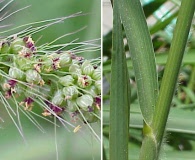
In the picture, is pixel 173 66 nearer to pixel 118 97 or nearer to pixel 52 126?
pixel 118 97

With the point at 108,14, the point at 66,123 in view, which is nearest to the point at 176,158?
the point at 66,123

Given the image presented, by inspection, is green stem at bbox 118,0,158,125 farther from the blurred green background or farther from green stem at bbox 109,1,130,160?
the blurred green background

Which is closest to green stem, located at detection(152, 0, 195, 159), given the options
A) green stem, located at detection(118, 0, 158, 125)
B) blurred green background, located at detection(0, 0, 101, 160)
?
green stem, located at detection(118, 0, 158, 125)

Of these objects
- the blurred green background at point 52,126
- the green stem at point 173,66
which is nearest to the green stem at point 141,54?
the green stem at point 173,66

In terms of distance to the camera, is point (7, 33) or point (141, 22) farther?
point (7, 33)

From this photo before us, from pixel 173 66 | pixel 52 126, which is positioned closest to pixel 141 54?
pixel 173 66

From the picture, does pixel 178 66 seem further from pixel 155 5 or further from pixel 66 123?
pixel 155 5
